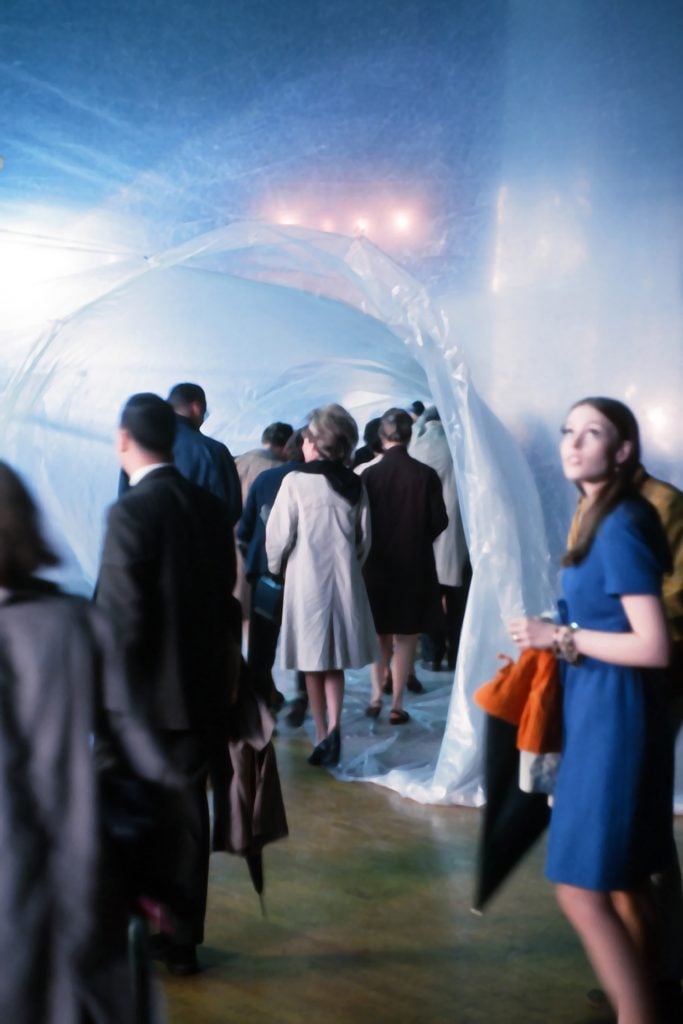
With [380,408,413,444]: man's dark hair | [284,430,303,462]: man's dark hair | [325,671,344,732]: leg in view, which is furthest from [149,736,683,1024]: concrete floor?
[284,430,303,462]: man's dark hair

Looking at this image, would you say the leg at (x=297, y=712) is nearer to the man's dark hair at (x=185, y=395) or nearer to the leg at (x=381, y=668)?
the leg at (x=381, y=668)

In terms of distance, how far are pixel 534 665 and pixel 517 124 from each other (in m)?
2.94

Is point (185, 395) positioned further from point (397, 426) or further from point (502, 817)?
point (502, 817)

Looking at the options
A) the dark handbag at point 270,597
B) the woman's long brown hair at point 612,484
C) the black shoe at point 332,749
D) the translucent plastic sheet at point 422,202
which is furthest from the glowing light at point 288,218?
the woman's long brown hair at point 612,484

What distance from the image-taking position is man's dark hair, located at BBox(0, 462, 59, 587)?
1763mm

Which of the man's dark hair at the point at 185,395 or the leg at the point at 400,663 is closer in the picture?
the man's dark hair at the point at 185,395

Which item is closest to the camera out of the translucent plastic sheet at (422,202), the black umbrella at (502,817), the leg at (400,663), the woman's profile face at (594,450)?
the woman's profile face at (594,450)

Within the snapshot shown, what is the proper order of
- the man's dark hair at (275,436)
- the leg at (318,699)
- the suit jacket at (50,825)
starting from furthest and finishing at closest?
the man's dark hair at (275,436)
the leg at (318,699)
the suit jacket at (50,825)

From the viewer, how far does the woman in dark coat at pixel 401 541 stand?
5.52 m

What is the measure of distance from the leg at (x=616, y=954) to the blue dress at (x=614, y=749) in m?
0.05

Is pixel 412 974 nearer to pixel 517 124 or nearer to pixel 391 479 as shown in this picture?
pixel 391 479

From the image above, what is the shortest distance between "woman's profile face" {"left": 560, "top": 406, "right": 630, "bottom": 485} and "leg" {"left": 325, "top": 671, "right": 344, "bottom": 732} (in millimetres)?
2853

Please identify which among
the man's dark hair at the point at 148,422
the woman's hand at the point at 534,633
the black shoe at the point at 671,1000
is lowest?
the black shoe at the point at 671,1000

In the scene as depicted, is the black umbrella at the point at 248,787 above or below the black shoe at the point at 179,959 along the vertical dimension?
above
